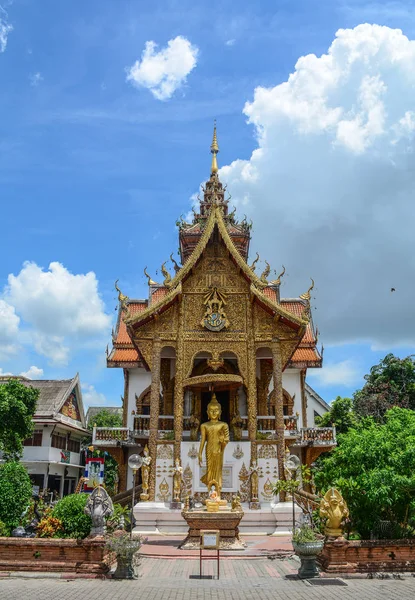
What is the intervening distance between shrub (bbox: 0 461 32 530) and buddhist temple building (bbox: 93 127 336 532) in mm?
4140

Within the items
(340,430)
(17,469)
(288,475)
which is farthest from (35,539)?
(340,430)

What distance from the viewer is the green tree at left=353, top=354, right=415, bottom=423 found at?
25391mm

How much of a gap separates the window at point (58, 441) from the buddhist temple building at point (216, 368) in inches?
363

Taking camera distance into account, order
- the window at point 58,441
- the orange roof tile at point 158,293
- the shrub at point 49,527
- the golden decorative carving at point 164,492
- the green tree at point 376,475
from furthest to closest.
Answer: the window at point 58,441, the orange roof tile at point 158,293, the golden decorative carving at point 164,492, the shrub at point 49,527, the green tree at point 376,475

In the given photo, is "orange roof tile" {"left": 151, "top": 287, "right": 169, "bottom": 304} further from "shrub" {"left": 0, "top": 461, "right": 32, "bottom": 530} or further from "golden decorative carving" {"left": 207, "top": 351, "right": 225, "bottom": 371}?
"shrub" {"left": 0, "top": 461, "right": 32, "bottom": 530}

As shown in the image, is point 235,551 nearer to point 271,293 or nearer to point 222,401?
point 222,401

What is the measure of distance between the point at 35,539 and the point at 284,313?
966 cm

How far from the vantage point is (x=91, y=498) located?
9469 millimetres

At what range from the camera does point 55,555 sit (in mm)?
9000

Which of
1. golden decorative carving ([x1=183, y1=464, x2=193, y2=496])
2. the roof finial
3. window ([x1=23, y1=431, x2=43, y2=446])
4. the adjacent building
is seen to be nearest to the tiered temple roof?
the roof finial

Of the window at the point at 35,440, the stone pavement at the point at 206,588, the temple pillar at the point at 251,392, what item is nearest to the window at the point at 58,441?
the window at the point at 35,440

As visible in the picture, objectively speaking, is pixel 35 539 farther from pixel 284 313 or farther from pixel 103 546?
pixel 284 313

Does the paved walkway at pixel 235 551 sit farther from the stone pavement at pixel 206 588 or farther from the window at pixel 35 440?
the window at pixel 35 440

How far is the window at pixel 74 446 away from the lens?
3040 centimetres
